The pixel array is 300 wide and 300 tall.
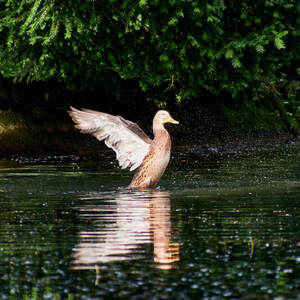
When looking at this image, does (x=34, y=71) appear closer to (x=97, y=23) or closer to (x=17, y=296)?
(x=97, y=23)

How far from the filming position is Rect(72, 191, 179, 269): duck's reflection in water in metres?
9.16

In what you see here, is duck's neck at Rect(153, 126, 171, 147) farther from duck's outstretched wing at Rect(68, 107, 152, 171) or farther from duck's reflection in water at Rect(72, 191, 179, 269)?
duck's reflection in water at Rect(72, 191, 179, 269)

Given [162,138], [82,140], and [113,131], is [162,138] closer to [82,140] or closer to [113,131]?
[113,131]

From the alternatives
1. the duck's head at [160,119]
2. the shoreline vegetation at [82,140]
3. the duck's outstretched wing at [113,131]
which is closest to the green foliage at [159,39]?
the shoreline vegetation at [82,140]

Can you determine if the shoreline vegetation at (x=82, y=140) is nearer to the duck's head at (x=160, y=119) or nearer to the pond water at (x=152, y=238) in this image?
the duck's head at (x=160, y=119)

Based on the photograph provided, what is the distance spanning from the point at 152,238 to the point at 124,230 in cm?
64

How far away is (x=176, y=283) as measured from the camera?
8070 millimetres

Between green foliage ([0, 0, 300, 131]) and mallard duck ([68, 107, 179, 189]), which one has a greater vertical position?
green foliage ([0, 0, 300, 131])

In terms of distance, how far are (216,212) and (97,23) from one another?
8628 millimetres

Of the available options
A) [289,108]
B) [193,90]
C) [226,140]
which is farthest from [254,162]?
[289,108]

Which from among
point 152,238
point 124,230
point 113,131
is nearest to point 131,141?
→ point 113,131

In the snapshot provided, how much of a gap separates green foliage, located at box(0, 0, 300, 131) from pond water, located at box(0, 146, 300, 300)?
337 centimetres

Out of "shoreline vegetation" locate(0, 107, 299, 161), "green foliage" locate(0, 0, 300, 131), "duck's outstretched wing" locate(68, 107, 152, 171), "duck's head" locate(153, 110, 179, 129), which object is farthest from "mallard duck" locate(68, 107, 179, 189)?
"shoreline vegetation" locate(0, 107, 299, 161)

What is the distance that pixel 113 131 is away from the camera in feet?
52.7
